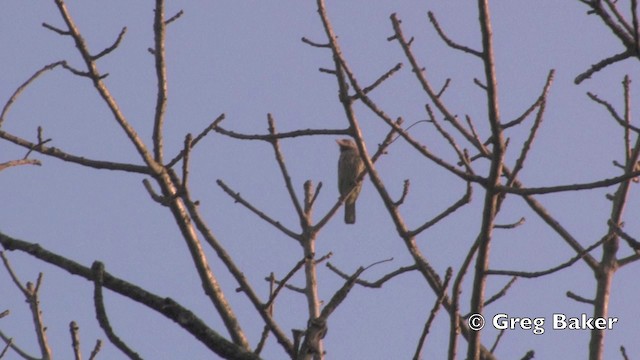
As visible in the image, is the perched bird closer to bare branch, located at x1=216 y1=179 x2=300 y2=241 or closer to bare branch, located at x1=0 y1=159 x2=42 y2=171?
bare branch, located at x1=216 y1=179 x2=300 y2=241

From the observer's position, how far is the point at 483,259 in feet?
11.6

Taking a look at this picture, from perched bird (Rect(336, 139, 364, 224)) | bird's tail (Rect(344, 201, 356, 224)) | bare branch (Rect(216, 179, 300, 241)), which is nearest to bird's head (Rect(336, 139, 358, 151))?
perched bird (Rect(336, 139, 364, 224))

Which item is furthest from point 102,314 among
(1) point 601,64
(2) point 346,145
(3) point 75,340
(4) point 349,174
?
(2) point 346,145

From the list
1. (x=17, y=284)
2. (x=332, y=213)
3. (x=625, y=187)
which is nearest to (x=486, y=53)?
(x=625, y=187)

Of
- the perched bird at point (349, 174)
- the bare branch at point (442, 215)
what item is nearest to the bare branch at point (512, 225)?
the bare branch at point (442, 215)

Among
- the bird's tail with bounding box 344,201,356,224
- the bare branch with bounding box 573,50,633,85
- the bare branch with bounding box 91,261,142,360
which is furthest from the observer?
the bird's tail with bounding box 344,201,356,224

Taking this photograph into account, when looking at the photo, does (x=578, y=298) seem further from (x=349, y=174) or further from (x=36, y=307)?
(x=349, y=174)

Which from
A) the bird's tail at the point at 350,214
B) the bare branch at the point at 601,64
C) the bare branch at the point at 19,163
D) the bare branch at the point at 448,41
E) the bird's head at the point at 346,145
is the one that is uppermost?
the bird's head at the point at 346,145

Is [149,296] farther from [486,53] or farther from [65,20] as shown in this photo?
[65,20]

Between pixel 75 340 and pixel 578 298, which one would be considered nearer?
pixel 75 340

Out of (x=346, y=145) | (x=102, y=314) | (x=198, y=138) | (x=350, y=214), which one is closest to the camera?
(x=102, y=314)

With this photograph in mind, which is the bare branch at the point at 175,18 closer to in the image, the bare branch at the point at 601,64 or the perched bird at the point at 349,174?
the bare branch at the point at 601,64

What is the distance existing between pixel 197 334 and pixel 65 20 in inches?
A: 80.9

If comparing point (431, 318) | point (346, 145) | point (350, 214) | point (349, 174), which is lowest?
point (431, 318)
